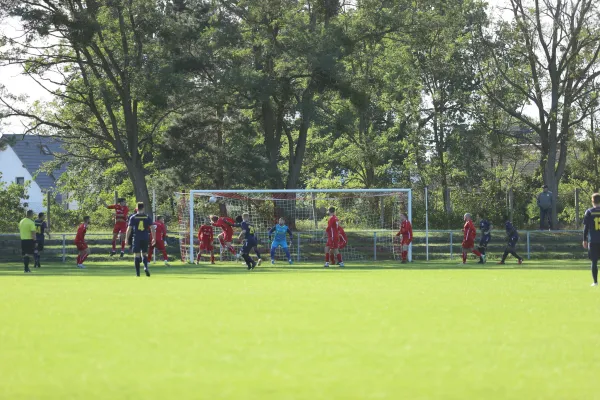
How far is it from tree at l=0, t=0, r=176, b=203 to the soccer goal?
4362mm

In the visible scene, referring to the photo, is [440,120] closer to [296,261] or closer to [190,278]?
[296,261]

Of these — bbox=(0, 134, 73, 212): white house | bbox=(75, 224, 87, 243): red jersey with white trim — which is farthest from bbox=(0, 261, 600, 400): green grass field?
bbox=(0, 134, 73, 212): white house

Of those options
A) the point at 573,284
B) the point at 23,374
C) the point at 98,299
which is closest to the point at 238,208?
the point at 573,284

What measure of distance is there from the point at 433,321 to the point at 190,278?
1266cm

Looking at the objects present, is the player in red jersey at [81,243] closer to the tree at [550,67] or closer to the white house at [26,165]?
the tree at [550,67]

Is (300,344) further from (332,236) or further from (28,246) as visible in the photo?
(28,246)

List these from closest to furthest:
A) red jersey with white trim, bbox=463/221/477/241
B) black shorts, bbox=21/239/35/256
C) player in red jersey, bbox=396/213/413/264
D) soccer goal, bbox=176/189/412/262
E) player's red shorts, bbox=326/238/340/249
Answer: black shorts, bbox=21/239/35/256 < player's red shorts, bbox=326/238/340/249 < red jersey with white trim, bbox=463/221/477/241 < player in red jersey, bbox=396/213/413/264 < soccer goal, bbox=176/189/412/262

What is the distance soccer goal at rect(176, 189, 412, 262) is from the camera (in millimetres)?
38653

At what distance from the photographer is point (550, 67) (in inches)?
1665

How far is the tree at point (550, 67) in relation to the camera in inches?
1635

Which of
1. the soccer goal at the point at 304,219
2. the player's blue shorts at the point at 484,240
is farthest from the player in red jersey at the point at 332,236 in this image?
the soccer goal at the point at 304,219

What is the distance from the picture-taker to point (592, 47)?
4231 centimetres

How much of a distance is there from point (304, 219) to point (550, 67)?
13.3 metres

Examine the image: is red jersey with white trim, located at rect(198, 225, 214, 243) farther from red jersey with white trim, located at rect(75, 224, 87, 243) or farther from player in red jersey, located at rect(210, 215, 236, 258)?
red jersey with white trim, located at rect(75, 224, 87, 243)
